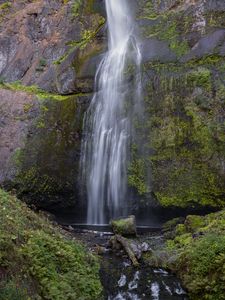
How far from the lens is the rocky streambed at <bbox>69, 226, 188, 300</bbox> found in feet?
24.6

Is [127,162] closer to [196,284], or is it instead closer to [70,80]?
[70,80]

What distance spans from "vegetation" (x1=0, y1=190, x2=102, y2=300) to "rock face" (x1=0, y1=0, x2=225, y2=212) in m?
6.10

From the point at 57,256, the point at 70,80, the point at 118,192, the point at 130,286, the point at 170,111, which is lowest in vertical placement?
the point at 130,286

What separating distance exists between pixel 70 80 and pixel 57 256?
10096 mm

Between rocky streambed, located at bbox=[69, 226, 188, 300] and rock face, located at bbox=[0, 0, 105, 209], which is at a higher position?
rock face, located at bbox=[0, 0, 105, 209]

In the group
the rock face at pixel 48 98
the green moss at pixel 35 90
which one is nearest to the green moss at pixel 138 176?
the rock face at pixel 48 98

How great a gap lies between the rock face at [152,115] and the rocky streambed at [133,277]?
10.6 feet

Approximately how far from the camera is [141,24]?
53.5 feet

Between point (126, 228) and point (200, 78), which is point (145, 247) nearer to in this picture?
point (126, 228)

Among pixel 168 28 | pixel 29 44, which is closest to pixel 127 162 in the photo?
pixel 168 28

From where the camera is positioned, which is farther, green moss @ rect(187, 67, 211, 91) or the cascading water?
the cascading water

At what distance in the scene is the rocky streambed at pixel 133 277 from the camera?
7504 mm

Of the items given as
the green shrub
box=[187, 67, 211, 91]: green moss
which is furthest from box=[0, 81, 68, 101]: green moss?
the green shrub

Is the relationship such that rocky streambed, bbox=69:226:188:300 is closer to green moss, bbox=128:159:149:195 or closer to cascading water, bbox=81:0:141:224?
green moss, bbox=128:159:149:195
